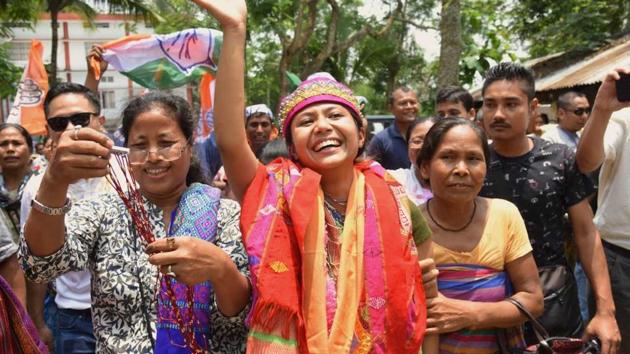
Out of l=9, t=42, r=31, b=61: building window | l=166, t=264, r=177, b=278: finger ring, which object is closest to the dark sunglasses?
l=166, t=264, r=177, b=278: finger ring

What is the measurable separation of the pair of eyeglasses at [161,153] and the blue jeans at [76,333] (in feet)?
3.88

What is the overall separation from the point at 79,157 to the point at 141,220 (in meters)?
0.32

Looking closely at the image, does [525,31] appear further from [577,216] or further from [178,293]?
[178,293]

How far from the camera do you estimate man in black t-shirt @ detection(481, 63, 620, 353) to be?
268 centimetres

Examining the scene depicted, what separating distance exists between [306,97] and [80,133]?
0.76 m

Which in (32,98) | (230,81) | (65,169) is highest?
(32,98)

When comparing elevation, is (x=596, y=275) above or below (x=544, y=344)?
above

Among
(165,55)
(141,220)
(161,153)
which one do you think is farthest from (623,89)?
(165,55)

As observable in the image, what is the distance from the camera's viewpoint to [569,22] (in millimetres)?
15797

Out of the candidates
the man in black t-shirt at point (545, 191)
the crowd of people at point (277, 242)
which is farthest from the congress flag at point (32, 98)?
the man in black t-shirt at point (545, 191)

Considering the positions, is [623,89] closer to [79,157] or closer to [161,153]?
[161,153]

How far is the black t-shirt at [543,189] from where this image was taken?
2.68m

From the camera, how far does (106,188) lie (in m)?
2.87

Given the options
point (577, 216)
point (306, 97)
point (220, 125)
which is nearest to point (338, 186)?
point (306, 97)
